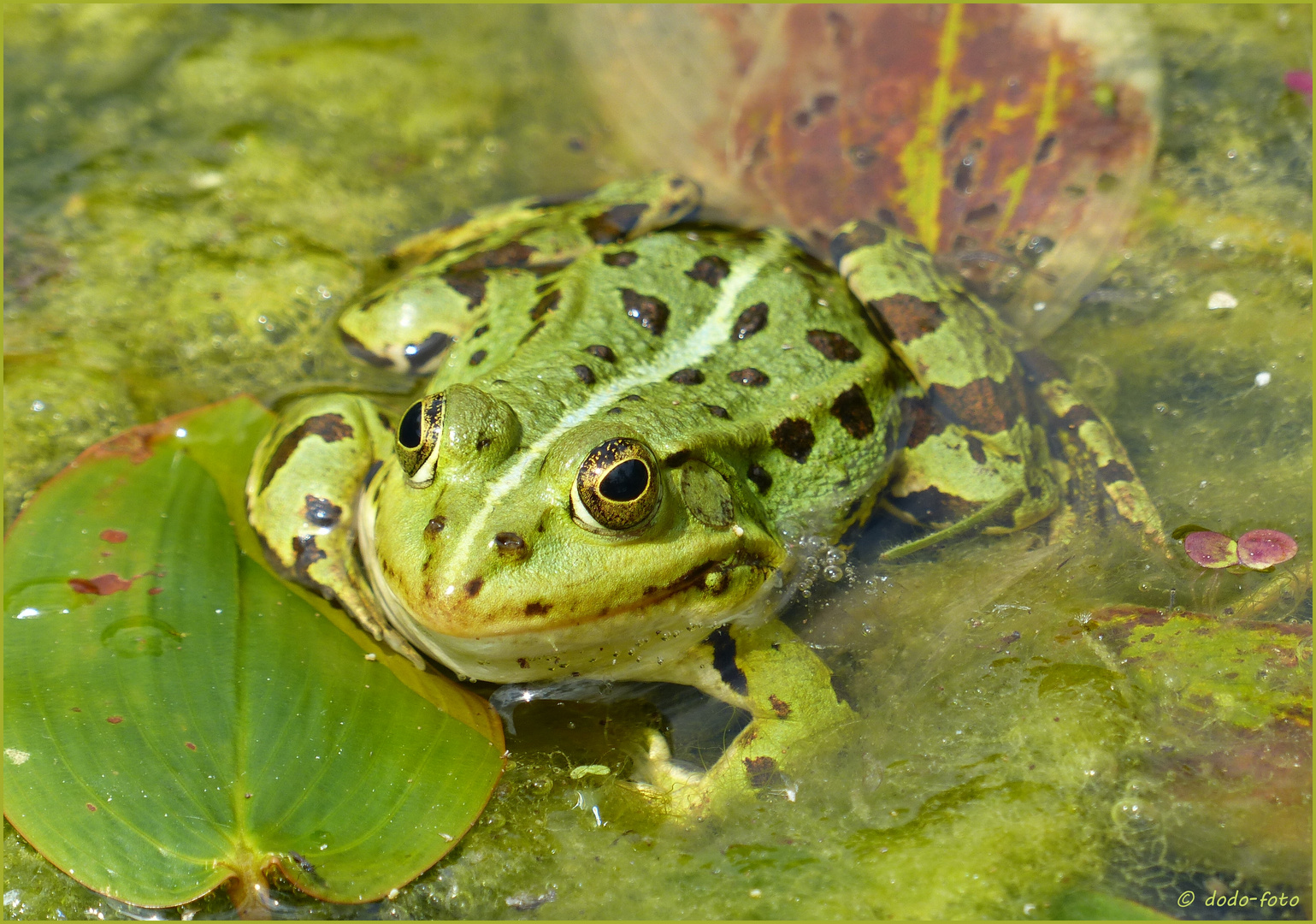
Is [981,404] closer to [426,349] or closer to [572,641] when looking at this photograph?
[572,641]

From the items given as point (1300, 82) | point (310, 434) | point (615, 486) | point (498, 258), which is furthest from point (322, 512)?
point (1300, 82)

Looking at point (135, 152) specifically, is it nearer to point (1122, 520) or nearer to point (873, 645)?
point (873, 645)

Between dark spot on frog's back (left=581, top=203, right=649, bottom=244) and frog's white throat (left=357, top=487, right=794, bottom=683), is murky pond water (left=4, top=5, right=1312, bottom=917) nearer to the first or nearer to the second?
frog's white throat (left=357, top=487, right=794, bottom=683)

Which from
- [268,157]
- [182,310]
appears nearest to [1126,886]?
[182,310]

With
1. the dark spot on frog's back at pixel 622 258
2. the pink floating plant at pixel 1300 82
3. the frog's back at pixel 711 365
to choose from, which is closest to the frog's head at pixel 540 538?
the frog's back at pixel 711 365

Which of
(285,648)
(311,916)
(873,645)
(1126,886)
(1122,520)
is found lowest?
(311,916)

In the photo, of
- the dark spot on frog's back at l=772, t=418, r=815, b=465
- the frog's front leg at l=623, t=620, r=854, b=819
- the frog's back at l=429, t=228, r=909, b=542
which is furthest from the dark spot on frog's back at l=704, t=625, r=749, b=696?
the dark spot on frog's back at l=772, t=418, r=815, b=465
